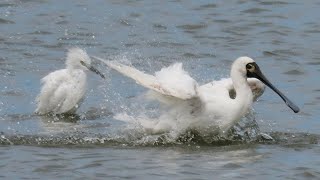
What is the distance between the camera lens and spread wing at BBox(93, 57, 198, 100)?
12.6 metres

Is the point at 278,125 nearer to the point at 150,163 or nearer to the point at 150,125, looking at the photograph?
the point at 150,125

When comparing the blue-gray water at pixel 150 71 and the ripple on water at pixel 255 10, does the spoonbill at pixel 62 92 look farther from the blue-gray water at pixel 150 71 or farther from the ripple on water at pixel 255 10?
the ripple on water at pixel 255 10

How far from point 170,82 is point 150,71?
4.53 m

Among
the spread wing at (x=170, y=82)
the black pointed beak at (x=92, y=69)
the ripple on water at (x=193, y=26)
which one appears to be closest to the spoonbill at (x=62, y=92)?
the black pointed beak at (x=92, y=69)

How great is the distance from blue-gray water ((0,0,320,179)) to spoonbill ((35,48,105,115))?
0.82ft

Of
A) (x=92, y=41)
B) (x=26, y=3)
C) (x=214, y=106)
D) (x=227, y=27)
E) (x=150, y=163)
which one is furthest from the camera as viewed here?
(x=26, y=3)

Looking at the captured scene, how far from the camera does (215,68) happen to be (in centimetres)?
1741

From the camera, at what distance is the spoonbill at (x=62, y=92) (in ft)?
49.6

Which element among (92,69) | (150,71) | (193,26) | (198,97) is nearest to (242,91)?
(198,97)

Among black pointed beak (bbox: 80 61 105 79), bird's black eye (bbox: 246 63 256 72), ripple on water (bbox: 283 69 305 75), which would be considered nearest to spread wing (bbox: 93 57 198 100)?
bird's black eye (bbox: 246 63 256 72)

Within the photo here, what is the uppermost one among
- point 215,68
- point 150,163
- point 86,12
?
point 86,12

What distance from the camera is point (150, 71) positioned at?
17.3m

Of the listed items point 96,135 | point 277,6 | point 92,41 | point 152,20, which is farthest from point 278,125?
point 277,6

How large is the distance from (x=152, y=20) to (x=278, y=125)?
24.9 feet
